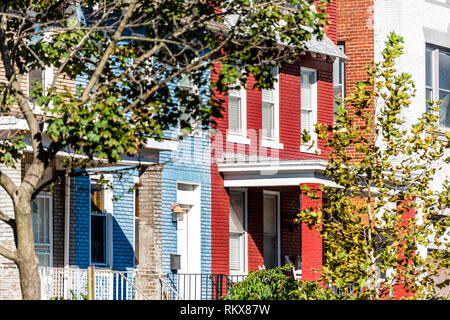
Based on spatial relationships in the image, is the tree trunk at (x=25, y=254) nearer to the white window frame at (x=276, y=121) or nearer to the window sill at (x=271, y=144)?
the window sill at (x=271, y=144)

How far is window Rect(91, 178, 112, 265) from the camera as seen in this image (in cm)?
2173

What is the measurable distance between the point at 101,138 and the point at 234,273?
517 inches

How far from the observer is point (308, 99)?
27266mm

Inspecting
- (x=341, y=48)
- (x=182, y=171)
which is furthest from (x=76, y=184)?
(x=341, y=48)

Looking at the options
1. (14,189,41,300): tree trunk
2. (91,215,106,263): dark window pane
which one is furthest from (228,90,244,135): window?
(14,189,41,300): tree trunk

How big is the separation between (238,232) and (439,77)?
8822mm

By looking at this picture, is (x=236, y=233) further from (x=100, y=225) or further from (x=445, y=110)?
(x=445, y=110)

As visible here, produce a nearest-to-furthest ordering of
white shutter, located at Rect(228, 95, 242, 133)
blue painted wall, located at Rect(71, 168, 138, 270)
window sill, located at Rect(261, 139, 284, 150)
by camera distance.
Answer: blue painted wall, located at Rect(71, 168, 138, 270) → white shutter, located at Rect(228, 95, 242, 133) → window sill, located at Rect(261, 139, 284, 150)

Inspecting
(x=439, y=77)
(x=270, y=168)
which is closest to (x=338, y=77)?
(x=439, y=77)

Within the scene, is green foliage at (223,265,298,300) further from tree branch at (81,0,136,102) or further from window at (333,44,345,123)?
window at (333,44,345,123)

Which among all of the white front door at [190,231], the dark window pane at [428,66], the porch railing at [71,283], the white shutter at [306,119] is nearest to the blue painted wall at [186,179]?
the white front door at [190,231]

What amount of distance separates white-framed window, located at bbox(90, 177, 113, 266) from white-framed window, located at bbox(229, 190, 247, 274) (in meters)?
4.31

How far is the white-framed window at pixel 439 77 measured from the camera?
29.8 m

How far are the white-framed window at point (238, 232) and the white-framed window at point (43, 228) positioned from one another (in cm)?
586
